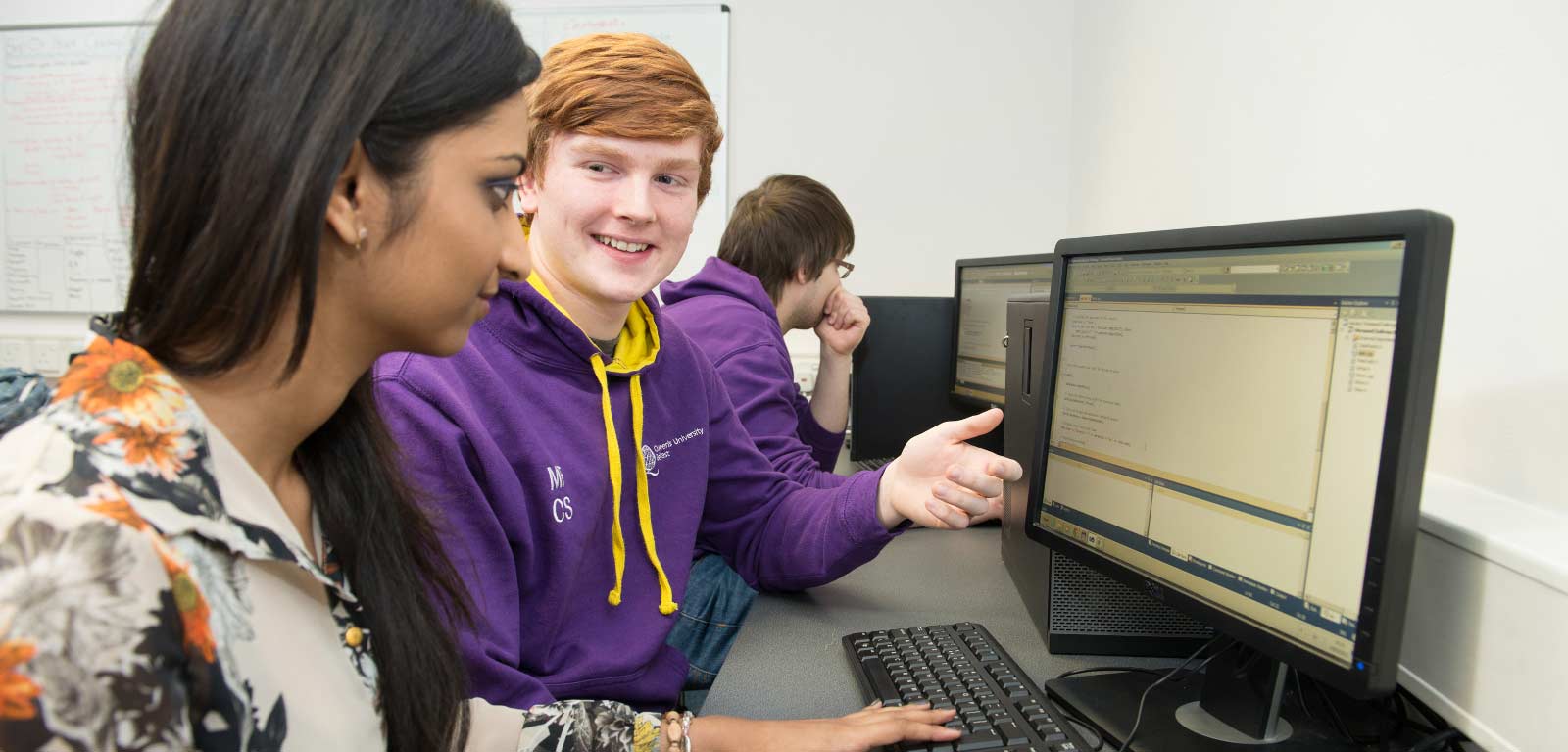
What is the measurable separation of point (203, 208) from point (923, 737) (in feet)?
2.16

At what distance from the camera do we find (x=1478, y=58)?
87cm

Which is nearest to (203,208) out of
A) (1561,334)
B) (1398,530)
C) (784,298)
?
(1398,530)

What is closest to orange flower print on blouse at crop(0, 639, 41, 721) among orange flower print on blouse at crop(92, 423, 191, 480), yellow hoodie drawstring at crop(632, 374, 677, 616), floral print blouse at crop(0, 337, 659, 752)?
floral print blouse at crop(0, 337, 659, 752)

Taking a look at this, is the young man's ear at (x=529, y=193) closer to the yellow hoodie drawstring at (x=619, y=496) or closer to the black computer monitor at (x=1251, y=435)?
the yellow hoodie drawstring at (x=619, y=496)

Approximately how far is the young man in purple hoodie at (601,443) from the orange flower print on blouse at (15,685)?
0.46m

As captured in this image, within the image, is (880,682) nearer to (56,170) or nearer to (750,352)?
(750,352)

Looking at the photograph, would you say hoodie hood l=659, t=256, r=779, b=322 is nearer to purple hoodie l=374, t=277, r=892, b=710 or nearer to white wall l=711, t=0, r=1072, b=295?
purple hoodie l=374, t=277, r=892, b=710

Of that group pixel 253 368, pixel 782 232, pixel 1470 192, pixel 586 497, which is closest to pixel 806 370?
pixel 782 232

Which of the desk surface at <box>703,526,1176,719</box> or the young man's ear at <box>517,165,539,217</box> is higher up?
the young man's ear at <box>517,165,539,217</box>

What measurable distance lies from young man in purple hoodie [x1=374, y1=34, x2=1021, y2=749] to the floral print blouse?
0.29 metres

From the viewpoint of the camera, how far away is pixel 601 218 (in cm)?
116

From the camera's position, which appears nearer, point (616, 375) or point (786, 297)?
point (616, 375)

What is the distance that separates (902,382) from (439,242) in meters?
1.57

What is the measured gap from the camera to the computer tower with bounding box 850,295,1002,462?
210cm
